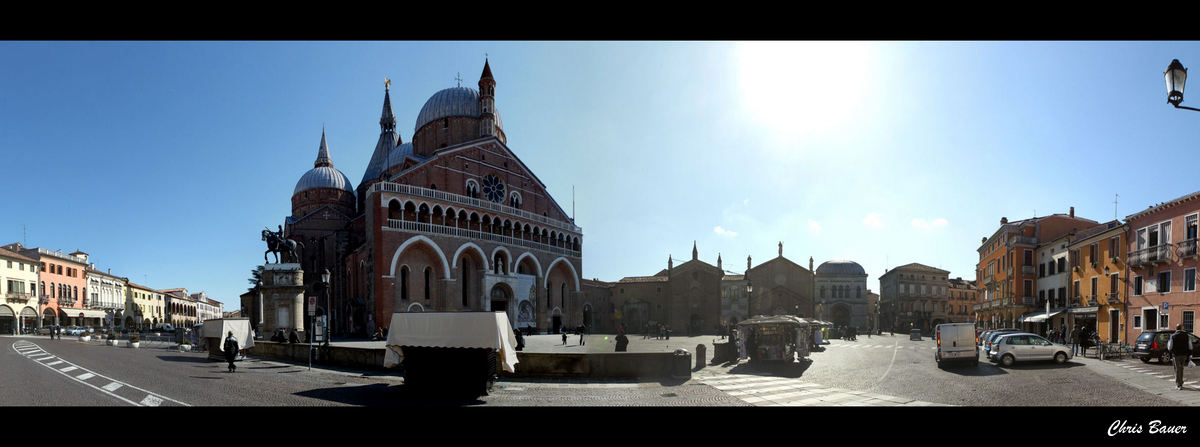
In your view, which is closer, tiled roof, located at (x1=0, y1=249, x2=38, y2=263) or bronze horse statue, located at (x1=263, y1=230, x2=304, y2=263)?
bronze horse statue, located at (x1=263, y1=230, x2=304, y2=263)

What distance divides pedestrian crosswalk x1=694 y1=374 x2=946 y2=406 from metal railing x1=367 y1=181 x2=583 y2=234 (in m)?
A: 29.0

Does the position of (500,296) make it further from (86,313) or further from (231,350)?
(86,313)

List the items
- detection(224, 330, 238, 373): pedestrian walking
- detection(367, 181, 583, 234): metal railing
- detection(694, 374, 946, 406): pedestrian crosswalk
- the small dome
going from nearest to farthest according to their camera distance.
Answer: detection(694, 374, 946, 406): pedestrian crosswalk, detection(224, 330, 238, 373): pedestrian walking, detection(367, 181, 583, 234): metal railing, the small dome

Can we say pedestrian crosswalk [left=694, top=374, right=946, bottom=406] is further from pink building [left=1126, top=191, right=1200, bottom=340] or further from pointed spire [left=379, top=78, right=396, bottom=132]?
pointed spire [left=379, top=78, right=396, bottom=132]

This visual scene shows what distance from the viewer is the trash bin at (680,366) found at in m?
14.5

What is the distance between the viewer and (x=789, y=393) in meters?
12.5

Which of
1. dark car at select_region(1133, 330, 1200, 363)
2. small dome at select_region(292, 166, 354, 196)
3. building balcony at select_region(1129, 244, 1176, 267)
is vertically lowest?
dark car at select_region(1133, 330, 1200, 363)

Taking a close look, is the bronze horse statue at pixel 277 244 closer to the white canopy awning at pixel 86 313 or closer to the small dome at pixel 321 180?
the small dome at pixel 321 180

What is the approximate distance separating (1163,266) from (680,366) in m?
26.7

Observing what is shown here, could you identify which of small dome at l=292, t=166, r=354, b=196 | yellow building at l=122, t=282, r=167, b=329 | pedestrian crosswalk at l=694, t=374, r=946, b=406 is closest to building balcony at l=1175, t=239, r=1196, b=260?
pedestrian crosswalk at l=694, t=374, r=946, b=406

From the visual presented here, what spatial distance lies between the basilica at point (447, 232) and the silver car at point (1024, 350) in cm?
3193

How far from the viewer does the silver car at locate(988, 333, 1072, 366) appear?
17719mm

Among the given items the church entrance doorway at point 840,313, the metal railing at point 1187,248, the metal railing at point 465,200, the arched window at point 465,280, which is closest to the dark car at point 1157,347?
the metal railing at point 1187,248

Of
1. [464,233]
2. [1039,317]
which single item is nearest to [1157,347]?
[1039,317]
